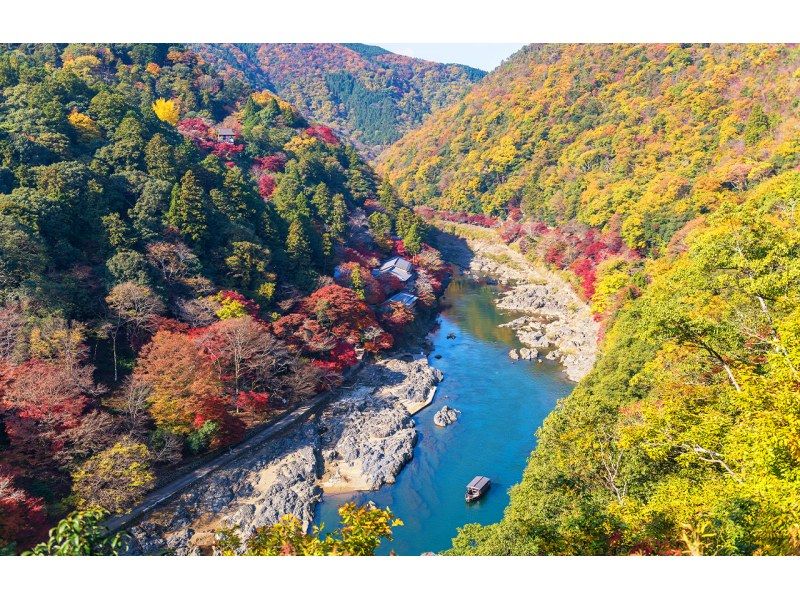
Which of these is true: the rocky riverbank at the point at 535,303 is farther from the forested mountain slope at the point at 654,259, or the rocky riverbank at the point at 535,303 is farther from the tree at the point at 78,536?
the tree at the point at 78,536

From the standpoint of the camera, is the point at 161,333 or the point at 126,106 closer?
the point at 161,333

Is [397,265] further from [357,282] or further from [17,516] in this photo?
[17,516]

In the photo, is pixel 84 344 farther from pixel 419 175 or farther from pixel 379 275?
pixel 419 175

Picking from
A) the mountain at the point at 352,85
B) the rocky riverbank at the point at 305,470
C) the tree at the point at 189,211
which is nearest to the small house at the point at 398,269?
the rocky riverbank at the point at 305,470

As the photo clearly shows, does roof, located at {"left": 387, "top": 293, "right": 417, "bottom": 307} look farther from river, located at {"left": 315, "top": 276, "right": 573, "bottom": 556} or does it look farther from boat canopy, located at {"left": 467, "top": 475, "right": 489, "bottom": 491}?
boat canopy, located at {"left": 467, "top": 475, "right": 489, "bottom": 491}

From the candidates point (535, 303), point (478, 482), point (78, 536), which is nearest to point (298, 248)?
point (478, 482)

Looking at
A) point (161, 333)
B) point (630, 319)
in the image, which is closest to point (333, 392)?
point (161, 333)

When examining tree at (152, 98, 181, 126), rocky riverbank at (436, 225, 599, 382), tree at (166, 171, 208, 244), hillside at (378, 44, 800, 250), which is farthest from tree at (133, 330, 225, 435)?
hillside at (378, 44, 800, 250)
